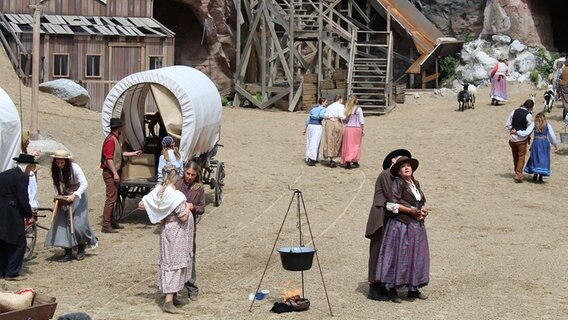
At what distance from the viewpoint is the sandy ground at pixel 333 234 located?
10.8 metres

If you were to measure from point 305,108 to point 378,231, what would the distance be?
19617 mm

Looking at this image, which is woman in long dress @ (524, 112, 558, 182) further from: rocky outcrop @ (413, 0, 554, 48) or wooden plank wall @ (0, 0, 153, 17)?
wooden plank wall @ (0, 0, 153, 17)

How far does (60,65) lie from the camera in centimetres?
2695

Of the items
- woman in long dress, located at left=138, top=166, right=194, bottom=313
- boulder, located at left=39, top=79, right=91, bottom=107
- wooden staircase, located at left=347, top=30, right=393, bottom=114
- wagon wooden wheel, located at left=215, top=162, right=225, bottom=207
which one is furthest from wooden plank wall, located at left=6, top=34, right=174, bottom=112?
woman in long dress, located at left=138, top=166, right=194, bottom=313

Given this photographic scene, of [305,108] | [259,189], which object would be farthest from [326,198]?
[305,108]

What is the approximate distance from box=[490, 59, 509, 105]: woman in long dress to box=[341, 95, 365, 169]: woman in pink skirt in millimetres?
8789

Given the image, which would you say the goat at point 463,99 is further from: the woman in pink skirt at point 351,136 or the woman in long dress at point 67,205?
the woman in long dress at point 67,205

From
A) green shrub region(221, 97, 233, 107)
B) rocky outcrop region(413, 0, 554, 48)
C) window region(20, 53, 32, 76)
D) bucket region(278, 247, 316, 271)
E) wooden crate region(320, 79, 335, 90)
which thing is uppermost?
rocky outcrop region(413, 0, 554, 48)

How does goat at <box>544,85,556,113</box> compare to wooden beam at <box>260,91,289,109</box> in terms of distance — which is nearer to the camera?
goat at <box>544,85,556,113</box>

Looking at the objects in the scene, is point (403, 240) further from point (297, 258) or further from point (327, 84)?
point (327, 84)

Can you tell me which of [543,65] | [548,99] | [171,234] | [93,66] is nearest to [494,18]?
[543,65]

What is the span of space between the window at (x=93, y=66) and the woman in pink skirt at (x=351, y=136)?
9.23m

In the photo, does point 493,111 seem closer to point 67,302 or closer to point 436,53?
point 436,53

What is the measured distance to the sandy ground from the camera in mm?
10750
